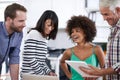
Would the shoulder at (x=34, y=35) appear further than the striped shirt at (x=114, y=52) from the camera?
Yes

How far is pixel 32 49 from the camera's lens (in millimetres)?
1988

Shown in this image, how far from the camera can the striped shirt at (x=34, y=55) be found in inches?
77.6

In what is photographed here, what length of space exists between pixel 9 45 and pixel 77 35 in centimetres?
54

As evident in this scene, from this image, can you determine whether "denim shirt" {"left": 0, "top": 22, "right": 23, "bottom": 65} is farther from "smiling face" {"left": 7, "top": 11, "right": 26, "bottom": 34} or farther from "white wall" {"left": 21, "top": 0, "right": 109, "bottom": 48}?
"white wall" {"left": 21, "top": 0, "right": 109, "bottom": 48}

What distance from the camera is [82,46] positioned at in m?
2.01

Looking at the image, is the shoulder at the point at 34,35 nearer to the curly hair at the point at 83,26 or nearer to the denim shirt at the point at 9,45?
the denim shirt at the point at 9,45

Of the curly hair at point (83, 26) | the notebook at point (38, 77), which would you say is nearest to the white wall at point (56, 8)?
the curly hair at point (83, 26)

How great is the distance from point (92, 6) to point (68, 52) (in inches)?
93.7

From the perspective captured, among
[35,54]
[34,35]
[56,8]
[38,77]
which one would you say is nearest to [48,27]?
[34,35]

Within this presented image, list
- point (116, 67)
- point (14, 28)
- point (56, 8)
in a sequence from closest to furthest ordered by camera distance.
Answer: point (116, 67), point (14, 28), point (56, 8)

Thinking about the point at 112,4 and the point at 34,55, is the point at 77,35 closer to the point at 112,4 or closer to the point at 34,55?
the point at 34,55

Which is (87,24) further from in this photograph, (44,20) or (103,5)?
(103,5)

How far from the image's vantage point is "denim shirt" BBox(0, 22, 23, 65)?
6.02 feet

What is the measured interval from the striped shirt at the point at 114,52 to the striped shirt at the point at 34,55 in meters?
0.66
